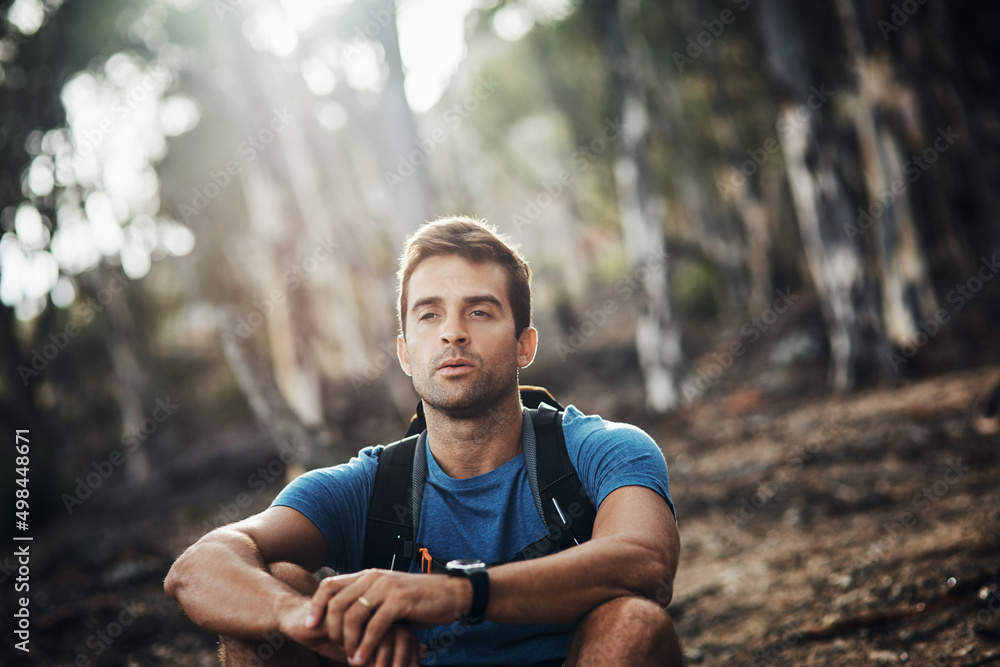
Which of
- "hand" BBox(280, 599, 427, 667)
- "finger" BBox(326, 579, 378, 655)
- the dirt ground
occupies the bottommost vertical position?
the dirt ground

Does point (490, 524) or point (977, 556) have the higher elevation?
point (490, 524)

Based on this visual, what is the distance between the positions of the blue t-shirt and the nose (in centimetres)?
50

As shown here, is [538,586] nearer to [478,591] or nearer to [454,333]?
[478,591]

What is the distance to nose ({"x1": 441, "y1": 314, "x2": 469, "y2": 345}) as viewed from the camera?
2.54m

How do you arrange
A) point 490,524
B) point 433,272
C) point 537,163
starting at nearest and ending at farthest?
point 490,524
point 433,272
point 537,163

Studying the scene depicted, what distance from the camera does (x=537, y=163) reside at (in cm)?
2553

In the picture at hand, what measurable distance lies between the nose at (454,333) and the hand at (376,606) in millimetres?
904

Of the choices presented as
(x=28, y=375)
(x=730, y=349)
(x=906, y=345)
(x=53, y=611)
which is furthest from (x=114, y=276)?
(x=906, y=345)

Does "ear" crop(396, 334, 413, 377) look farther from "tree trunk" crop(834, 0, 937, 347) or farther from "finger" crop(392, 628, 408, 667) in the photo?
"tree trunk" crop(834, 0, 937, 347)

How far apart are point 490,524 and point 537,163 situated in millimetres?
24249

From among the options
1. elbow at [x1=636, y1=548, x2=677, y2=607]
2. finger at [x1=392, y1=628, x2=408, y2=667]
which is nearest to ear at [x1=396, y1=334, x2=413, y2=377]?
finger at [x1=392, y1=628, x2=408, y2=667]

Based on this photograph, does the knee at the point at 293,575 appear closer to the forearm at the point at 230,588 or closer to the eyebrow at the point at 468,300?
the forearm at the point at 230,588

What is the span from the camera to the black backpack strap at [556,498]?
2391 mm

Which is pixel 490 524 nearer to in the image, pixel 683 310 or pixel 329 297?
pixel 683 310
